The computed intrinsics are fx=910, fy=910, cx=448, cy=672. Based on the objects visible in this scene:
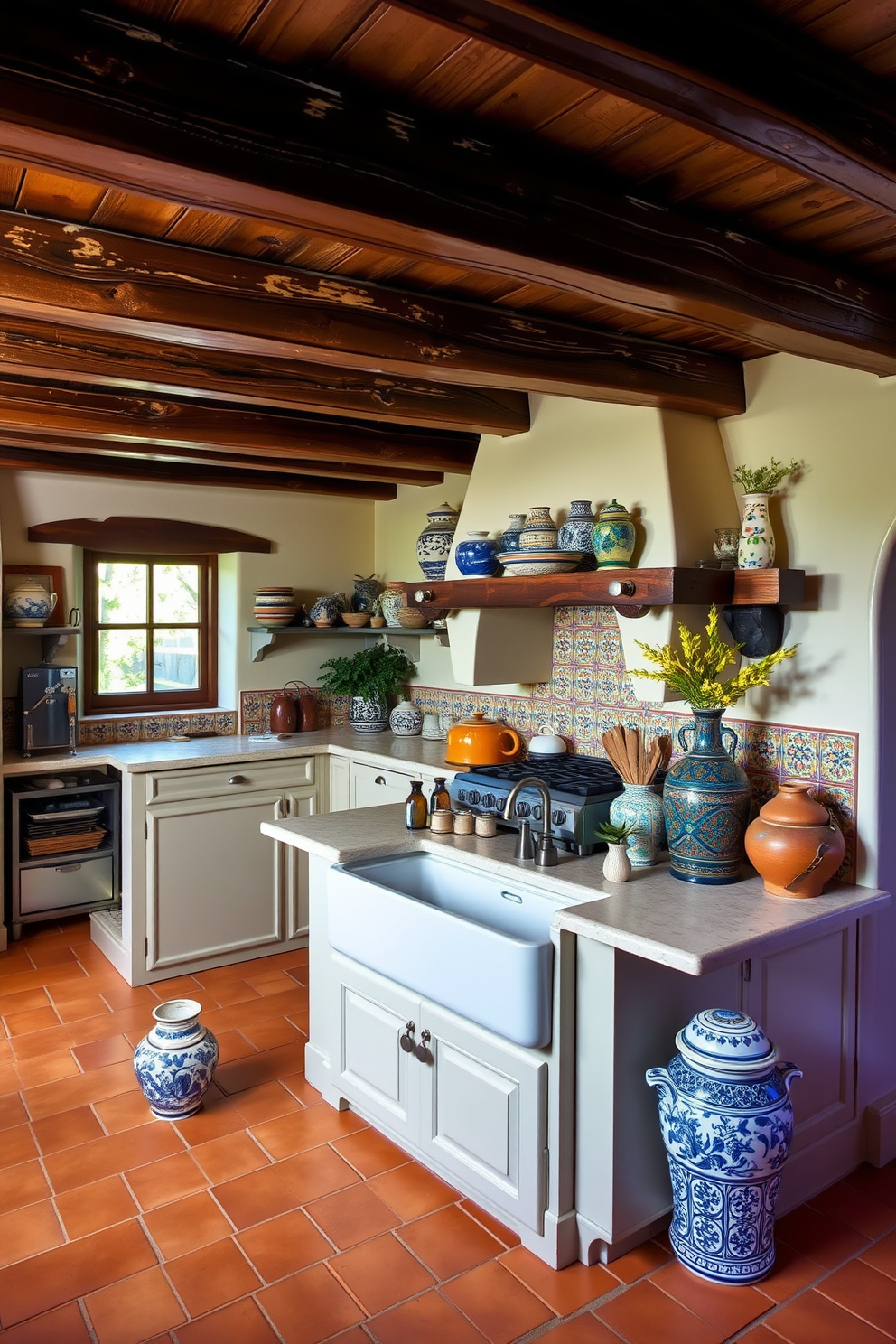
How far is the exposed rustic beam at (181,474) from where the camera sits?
4.01 metres

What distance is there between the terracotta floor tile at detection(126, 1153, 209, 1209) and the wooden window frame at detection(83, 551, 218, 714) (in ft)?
8.19

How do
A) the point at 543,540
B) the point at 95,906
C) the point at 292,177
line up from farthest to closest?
the point at 95,906, the point at 543,540, the point at 292,177

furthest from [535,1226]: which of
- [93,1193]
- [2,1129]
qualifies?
[2,1129]

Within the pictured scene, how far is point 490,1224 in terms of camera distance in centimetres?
239

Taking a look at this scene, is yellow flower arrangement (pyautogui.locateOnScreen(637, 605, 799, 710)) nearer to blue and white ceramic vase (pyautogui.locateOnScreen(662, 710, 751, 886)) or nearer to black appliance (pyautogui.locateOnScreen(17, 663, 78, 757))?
blue and white ceramic vase (pyautogui.locateOnScreen(662, 710, 751, 886))

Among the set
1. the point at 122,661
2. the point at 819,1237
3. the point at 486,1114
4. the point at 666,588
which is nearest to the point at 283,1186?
the point at 486,1114

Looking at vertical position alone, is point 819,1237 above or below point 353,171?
below

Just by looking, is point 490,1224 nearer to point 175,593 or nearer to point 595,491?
point 595,491

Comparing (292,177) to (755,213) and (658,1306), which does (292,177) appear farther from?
(658,1306)

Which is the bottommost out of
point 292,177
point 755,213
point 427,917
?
point 427,917

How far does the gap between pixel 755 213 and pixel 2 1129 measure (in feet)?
10.7

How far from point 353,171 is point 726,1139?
2.14m

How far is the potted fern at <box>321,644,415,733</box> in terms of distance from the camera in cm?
463

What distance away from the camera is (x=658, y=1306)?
2096 mm
